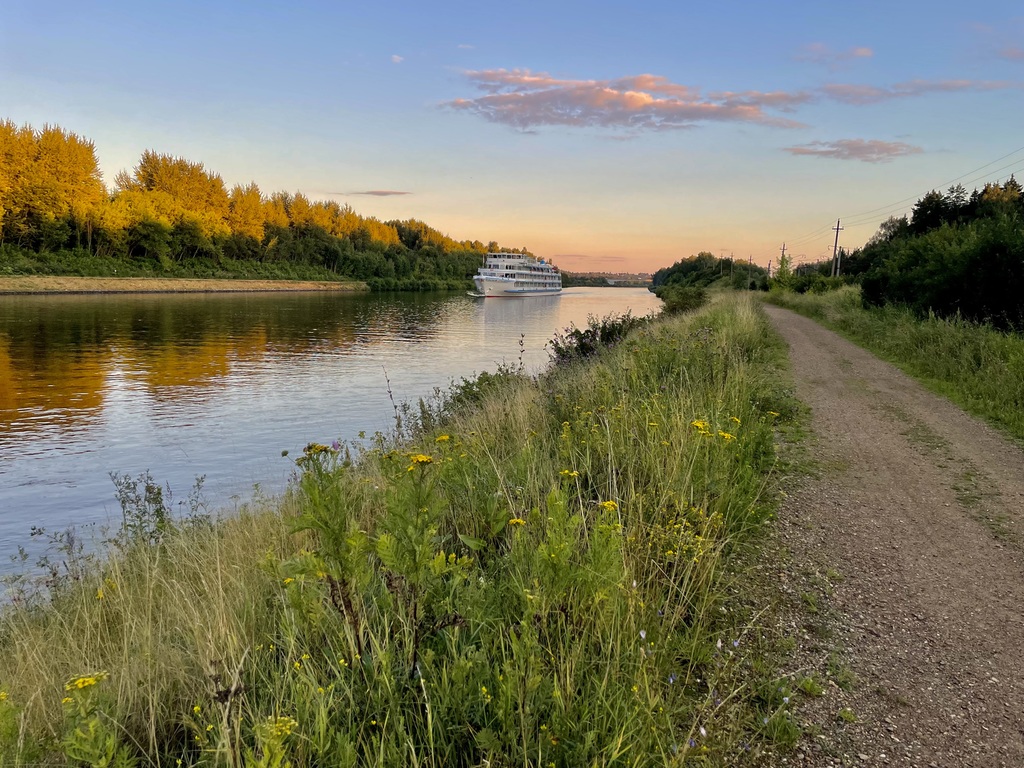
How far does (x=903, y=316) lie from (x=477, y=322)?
32.7 m

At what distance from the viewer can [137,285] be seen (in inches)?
2500

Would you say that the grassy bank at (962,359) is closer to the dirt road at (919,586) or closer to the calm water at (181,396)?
the dirt road at (919,586)

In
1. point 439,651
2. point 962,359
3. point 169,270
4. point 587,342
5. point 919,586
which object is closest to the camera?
point 439,651

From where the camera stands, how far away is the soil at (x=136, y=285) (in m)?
53.4

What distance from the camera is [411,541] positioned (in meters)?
2.67

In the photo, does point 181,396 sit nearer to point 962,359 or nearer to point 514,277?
point 962,359

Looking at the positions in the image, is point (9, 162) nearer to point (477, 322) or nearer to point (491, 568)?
point (477, 322)

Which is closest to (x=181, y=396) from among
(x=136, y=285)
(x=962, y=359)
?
(x=962, y=359)

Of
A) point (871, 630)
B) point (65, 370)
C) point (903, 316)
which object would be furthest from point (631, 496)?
point (65, 370)

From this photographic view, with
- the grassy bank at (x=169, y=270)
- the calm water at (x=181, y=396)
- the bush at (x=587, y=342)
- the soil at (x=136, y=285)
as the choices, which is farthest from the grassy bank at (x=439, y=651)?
the grassy bank at (x=169, y=270)

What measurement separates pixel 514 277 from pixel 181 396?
9451 centimetres

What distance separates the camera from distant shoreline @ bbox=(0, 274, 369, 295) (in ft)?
175

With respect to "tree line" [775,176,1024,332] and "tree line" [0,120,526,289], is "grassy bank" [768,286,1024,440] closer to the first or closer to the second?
"tree line" [775,176,1024,332]

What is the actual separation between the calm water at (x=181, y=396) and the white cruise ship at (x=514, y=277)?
6548 cm
